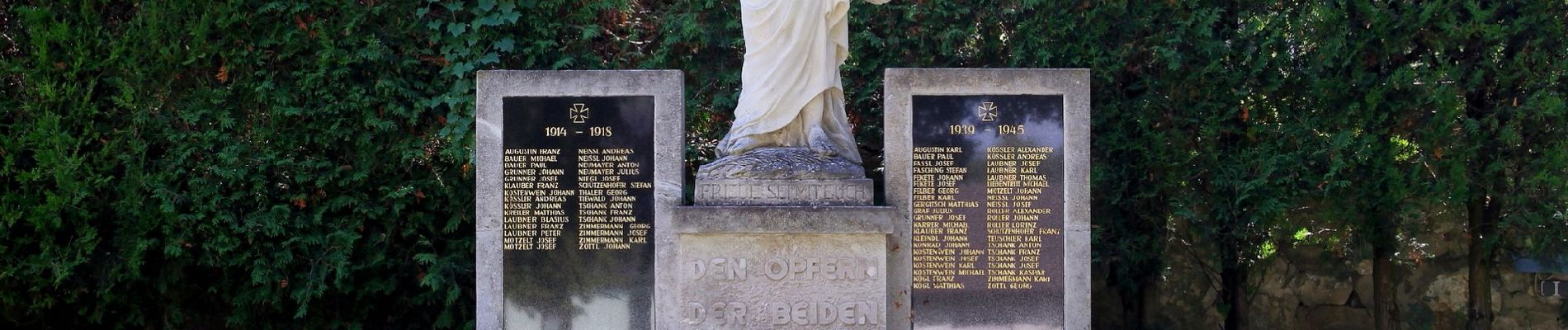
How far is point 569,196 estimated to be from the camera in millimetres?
7070

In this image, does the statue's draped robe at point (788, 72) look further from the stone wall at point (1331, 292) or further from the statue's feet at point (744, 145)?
the stone wall at point (1331, 292)

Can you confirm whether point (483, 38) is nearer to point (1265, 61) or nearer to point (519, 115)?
point (519, 115)

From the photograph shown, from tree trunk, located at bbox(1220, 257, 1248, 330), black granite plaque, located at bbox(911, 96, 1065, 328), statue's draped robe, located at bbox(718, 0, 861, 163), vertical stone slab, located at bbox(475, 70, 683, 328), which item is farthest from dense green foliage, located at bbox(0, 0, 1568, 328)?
statue's draped robe, located at bbox(718, 0, 861, 163)

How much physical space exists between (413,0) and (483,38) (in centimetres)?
50

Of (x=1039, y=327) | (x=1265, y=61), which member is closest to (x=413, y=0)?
(x=1039, y=327)

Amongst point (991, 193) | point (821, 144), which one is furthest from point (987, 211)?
point (821, 144)

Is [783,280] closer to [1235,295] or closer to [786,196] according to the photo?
[786,196]

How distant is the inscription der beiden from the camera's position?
6.76m

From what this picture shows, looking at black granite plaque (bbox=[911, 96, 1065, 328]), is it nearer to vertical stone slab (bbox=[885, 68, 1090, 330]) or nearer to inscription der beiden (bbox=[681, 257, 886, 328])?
vertical stone slab (bbox=[885, 68, 1090, 330])

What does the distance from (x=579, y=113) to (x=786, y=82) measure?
1055 mm

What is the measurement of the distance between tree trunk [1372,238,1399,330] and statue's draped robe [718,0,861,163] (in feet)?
11.8

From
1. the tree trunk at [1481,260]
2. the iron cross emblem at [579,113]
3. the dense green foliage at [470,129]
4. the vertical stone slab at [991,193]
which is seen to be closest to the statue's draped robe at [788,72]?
the vertical stone slab at [991,193]

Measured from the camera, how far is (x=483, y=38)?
28.5ft

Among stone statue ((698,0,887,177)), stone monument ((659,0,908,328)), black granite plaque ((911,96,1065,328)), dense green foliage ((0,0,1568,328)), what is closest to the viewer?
stone monument ((659,0,908,328))
